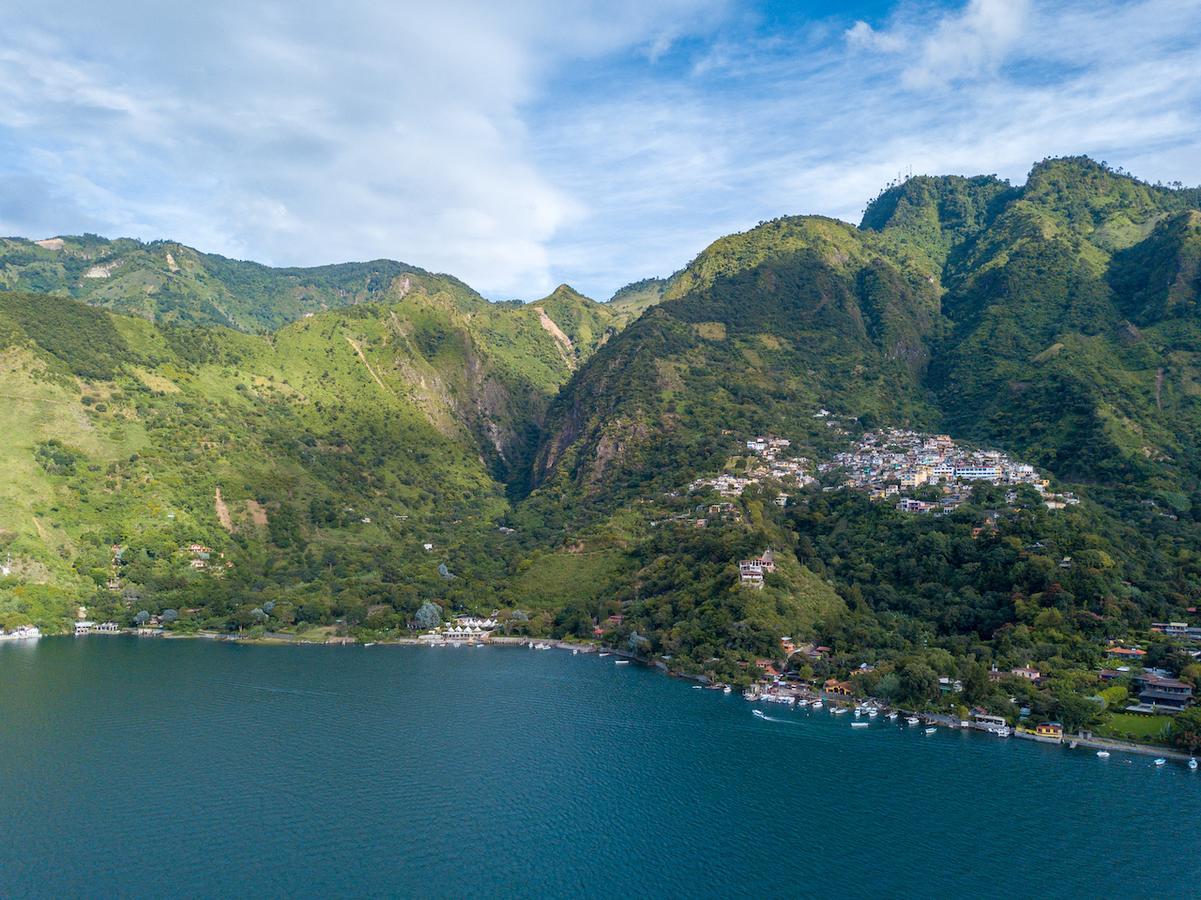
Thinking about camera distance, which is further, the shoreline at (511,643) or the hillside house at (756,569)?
the hillside house at (756,569)

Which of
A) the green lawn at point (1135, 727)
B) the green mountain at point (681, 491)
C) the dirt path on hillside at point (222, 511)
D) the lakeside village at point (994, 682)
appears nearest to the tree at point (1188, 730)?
the lakeside village at point (994, 682)

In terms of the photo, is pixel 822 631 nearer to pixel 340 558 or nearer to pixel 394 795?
pixel 394 795

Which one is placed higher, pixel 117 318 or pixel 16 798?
pixel 117 318

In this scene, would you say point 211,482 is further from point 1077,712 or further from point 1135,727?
point 1135,727

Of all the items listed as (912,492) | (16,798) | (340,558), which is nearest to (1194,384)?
(912,492)

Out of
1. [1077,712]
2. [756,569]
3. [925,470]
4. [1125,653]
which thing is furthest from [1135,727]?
[925,470]

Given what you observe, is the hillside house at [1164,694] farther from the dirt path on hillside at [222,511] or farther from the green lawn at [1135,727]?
the dirt path on hillside at [222,511]
